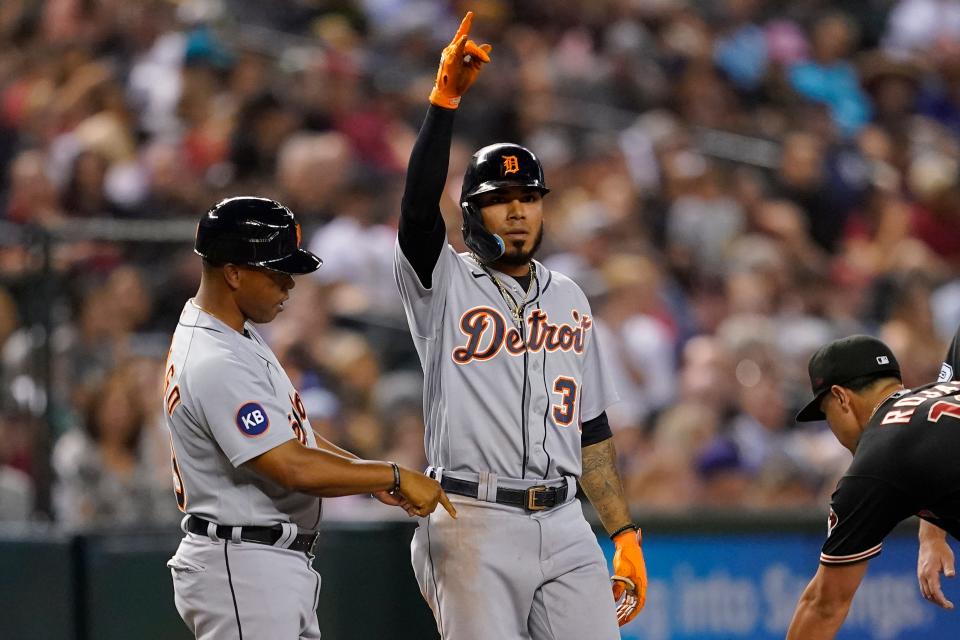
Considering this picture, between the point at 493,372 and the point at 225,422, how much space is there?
83cm

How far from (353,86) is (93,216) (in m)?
2.44

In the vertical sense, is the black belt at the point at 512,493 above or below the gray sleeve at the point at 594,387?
below

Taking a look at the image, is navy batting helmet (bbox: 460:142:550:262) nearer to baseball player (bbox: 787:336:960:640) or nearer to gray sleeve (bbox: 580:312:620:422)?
gray sleeve (bbox: 580:312:620:422)

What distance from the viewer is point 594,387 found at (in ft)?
14.0

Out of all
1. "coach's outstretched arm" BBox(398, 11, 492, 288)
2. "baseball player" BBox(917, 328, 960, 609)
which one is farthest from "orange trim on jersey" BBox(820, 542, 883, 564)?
"coach's outstretched arm" BBox(398, 11, 492, 288)

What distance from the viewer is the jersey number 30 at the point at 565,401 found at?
4066 millimetres

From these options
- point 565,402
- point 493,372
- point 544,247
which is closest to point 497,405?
point 493,372

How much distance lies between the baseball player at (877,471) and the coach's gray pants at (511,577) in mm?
596

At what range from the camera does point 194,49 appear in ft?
31.3

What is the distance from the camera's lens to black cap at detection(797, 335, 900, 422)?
13.3ft

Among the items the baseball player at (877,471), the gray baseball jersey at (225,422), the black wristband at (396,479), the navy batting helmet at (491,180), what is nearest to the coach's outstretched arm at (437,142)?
the navy batting helmet at (491,180)

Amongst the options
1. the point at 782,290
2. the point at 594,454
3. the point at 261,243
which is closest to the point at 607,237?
the point at 782,290

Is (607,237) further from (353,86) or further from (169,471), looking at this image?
(169,471)

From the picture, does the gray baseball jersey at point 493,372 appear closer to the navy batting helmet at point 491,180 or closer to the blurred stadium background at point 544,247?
the navy batting helmet at point 491,180
